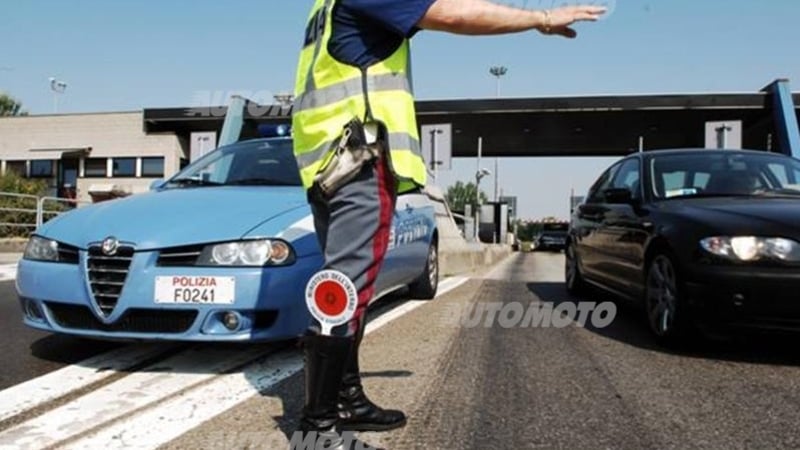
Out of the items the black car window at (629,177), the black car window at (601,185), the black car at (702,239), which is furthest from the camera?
the black car window at (601,185)

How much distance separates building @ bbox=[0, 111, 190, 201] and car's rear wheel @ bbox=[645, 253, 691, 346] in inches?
1085

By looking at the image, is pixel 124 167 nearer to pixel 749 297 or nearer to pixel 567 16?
pixel 749 297

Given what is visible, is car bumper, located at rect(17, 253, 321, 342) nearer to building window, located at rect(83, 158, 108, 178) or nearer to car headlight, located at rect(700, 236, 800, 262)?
car headlight, located at rect(700, 236, 800, 262)

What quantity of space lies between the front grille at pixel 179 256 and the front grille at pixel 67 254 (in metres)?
0.50

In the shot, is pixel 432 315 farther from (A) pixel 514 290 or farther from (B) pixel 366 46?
(B) pixel 366 46

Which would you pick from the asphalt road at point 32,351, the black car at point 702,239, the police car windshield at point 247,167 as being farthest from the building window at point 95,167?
the black car at point 702,239

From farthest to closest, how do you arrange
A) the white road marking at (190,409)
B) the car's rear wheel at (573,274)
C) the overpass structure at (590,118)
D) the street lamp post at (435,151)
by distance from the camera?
1. the overpass structure at (590,118)
2. the street lamp post at (435,151)
3. the car's rear wheel at (573,274)
4. the white road marking at (190,409)

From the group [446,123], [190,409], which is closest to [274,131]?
[190,409]

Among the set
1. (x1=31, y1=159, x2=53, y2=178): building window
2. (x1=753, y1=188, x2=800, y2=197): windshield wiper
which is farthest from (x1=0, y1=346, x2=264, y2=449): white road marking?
(x1=31, y1=159, x2=53, y2=178): building window

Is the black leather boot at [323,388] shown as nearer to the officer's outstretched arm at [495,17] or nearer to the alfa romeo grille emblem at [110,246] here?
the officer's outstretched arm at [495,17]

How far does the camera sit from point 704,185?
196 inches

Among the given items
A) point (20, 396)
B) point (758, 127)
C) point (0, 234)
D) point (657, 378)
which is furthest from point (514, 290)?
point (758, 127)

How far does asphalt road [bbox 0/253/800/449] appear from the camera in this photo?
2586mm

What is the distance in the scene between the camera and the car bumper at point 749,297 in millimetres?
3666
